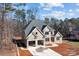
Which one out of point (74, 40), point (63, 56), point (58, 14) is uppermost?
point (58, 14)

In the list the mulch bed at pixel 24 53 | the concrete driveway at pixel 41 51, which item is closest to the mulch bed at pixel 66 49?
the concrete driveway at pixel 41 51

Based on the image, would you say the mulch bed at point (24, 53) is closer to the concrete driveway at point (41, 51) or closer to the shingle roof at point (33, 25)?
the concrete driveway at point (41, 51)

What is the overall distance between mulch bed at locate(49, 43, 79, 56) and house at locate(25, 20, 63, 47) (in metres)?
0.04

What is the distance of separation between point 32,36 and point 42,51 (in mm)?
131

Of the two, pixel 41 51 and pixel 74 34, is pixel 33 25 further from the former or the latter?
pixel 74 34

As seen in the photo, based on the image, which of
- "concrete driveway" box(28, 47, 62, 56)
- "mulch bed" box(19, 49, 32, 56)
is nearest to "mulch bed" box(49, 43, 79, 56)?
"concrete driveway" box(28, 47, 62, 56)

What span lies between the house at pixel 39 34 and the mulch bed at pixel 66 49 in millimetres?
44

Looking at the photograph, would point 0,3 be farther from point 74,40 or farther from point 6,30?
point 74,40

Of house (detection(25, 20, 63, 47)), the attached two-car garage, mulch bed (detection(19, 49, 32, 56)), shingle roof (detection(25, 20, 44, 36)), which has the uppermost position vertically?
shingle roof (detection(25, 20, 44, 36))

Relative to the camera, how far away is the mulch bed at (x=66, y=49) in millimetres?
1824

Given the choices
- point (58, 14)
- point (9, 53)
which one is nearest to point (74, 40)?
point (58, 14)

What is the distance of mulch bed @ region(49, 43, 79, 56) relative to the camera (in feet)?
5.98

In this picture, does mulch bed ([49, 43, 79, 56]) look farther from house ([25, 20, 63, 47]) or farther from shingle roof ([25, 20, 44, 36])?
shingle roof ([25, 20, 44, 36])

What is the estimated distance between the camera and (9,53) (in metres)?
1.84
